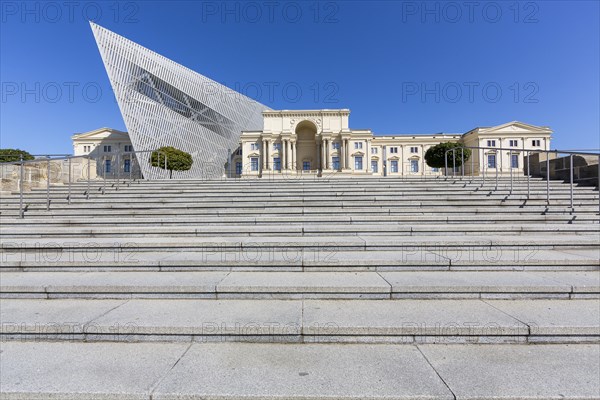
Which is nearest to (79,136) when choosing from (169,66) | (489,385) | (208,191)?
(169,66)

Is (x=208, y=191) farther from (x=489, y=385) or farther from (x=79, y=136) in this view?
(x=79, y=136)

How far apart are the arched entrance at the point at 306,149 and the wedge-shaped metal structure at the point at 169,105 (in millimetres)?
13707

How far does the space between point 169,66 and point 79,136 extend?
131 feet

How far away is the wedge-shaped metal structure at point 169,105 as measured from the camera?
41094 mm

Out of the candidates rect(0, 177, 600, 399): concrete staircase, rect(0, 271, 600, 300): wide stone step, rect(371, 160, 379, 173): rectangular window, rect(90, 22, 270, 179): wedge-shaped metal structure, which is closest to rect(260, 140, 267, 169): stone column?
rect(90, 22, 270, 179): wedge-shaped metal structure

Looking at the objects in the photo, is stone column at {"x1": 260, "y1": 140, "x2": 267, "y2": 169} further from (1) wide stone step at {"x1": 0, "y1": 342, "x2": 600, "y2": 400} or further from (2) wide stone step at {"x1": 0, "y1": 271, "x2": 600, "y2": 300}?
(1) wide stone step at {"x1": 0, "y1": 342, "x2": 600, "y2": 400}

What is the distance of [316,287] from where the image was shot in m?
3.80

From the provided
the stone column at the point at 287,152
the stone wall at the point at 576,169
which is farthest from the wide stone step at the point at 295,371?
the stone column at the point at 287,152

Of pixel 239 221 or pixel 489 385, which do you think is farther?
pixel 239 221

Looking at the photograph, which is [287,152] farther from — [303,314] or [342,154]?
[303,314]

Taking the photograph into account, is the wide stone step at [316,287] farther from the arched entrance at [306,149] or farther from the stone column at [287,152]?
the arched entrance at [306,149]

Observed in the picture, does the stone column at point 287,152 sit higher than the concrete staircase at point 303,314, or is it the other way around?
the stone column at point 287,152

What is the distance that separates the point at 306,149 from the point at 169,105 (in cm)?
2791

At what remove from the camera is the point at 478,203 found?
27.7ft
